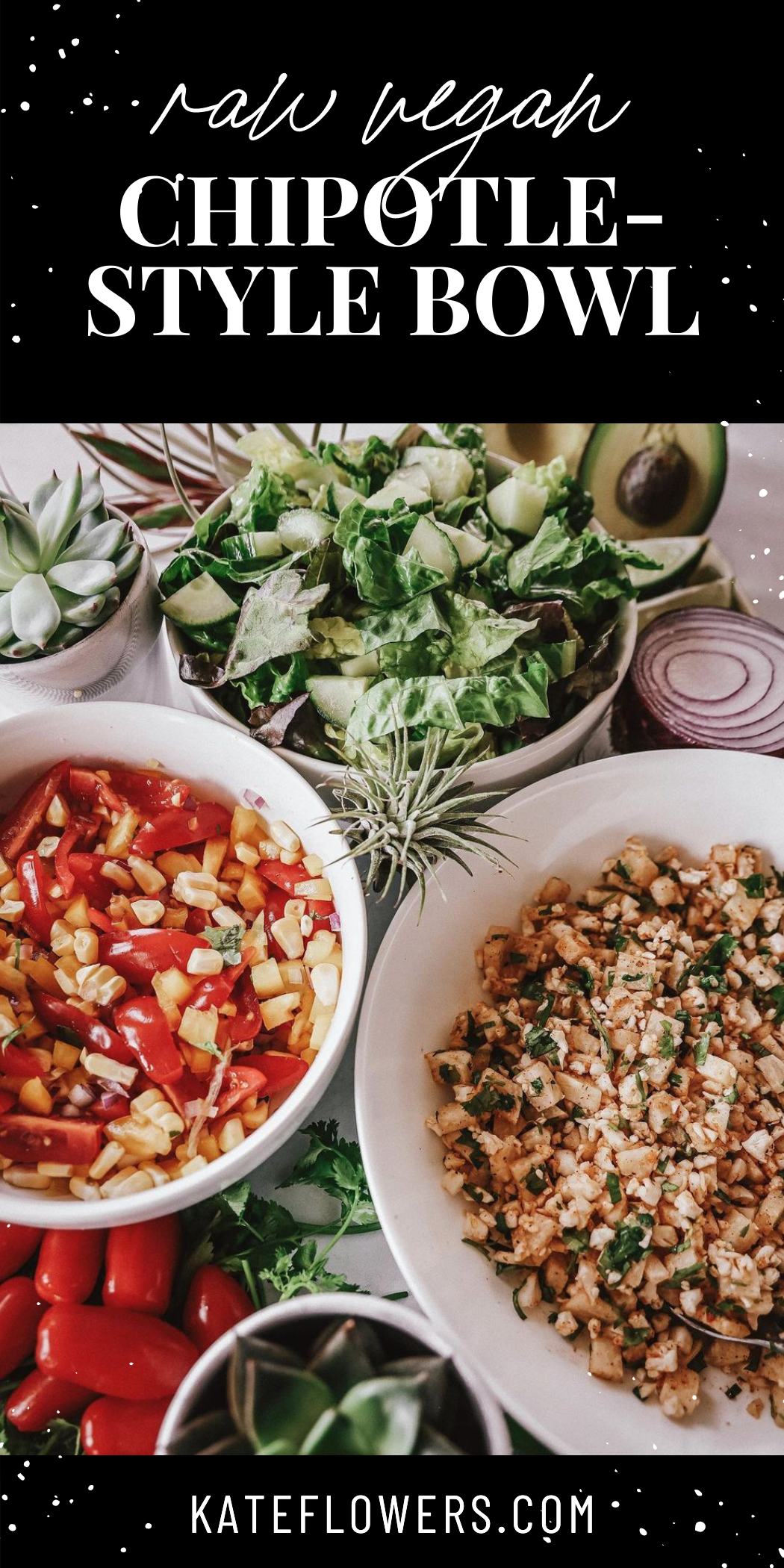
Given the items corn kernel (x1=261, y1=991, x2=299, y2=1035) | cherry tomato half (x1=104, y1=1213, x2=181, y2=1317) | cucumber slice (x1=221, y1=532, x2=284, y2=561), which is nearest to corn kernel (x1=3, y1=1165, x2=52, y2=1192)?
cherry tomato half (x1=104, y1=1213, x2=181, y2=1317)

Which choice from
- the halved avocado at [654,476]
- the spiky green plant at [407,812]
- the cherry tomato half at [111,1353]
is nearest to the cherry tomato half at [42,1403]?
the cherry tomato half at [111,1353]

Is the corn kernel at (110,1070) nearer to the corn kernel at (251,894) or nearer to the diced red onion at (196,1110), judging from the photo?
the diced red onion at (196,1110)

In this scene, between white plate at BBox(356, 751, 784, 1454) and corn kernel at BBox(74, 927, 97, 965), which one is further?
corn kernel at BBox(74, 927, 97, 965)

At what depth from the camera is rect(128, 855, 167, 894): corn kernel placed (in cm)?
150

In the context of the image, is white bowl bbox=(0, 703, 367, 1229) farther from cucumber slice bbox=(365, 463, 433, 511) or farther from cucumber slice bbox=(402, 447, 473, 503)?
cucumber slice bbox=(402, 447, 473, 503)

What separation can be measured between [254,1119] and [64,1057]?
0.28 meters

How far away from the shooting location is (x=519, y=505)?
1.76m

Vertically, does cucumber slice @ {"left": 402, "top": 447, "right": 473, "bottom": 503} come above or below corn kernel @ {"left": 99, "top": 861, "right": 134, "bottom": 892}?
above

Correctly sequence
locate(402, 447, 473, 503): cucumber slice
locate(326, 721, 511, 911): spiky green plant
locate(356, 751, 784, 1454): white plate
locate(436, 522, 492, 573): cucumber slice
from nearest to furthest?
locate(356, 751, 784, 1454): white plate
locate(326, 721, 511, 911): spiky green plant
locate(436, 522, 492, 573): cucumber slice
locate(402, 447, 473, 503): cucumber slice

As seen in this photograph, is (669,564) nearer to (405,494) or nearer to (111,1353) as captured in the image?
(405,494)

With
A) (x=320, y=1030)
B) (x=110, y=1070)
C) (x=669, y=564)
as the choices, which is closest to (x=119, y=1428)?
(x=110, y=1070)

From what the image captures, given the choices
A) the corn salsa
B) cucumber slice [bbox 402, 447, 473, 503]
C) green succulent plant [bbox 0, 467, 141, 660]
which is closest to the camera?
the corn salsa
